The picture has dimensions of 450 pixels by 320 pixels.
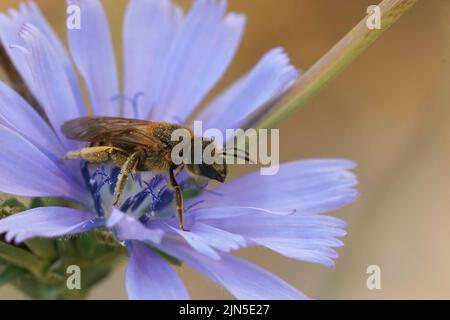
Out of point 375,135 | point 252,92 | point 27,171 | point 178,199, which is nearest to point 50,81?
point 27,171

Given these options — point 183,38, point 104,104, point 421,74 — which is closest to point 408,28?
point 421,74

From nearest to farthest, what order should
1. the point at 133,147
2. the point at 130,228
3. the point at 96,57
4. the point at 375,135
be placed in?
the point at 130,228, the point at 133,147, the point at 96,57, the point at 375,135

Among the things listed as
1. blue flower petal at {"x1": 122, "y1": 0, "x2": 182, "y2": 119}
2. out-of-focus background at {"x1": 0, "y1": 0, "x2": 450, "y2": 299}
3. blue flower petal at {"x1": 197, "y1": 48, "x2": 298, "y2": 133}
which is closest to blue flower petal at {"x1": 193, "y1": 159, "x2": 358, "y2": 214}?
blue flower petal at {"x1": 197, "y1": 48, "x2": 298, "y2": 133}

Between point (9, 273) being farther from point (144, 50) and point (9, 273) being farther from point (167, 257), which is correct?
point (144, 50)

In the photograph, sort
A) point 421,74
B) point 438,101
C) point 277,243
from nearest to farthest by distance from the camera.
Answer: point 277,243 → point 438,101 → point 421,74

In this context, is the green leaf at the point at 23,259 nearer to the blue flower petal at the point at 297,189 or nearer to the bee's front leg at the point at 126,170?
the bee's front leg at the point at 126,170

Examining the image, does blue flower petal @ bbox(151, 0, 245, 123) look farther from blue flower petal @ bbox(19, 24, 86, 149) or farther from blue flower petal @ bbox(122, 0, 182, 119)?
blue flower petal @ bbox(19, 24, 86, 149)
